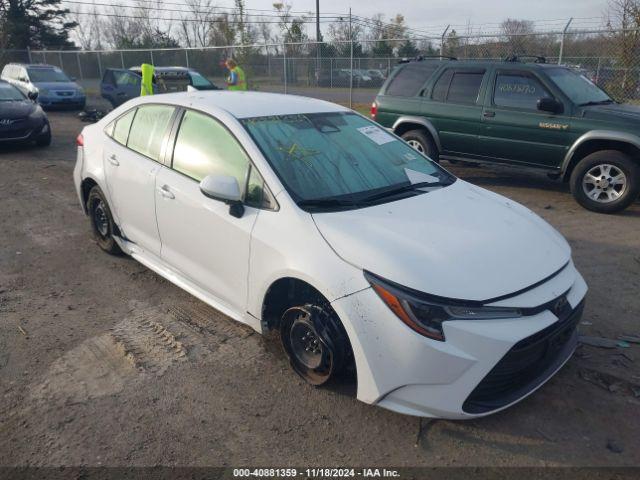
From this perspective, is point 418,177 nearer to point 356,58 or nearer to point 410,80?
point 410,80

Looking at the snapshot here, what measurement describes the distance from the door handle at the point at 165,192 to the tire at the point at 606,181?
18.1 feet

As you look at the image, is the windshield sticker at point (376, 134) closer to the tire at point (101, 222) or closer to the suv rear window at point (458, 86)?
the tire at point (101, 222)

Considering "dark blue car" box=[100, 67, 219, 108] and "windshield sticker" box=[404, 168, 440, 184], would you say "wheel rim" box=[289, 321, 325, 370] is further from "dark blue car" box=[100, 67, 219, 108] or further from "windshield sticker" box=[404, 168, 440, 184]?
"dark blue car" box=[100, 67, 219, 108]

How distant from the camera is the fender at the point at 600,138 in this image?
6406mm

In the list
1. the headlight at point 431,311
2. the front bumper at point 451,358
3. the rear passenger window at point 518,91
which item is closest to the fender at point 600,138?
the rear passenger window at point 518,91

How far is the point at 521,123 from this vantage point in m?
7.30

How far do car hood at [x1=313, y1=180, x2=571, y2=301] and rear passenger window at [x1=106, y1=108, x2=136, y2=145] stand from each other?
2476 mm

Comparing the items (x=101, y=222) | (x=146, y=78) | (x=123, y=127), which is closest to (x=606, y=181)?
(x=123, y=127)

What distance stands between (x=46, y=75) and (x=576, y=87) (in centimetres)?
1832

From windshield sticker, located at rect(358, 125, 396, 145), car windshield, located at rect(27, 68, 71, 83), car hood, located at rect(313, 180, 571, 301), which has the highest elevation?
car windshield, located at rect(27, 68, 71, 83)

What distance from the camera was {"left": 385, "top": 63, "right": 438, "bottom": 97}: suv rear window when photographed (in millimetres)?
8336

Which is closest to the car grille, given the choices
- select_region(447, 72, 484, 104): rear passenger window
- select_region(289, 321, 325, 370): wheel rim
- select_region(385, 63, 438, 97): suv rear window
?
select_region(289, 321, 325, 370): wheel rim

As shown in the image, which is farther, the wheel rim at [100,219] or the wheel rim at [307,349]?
the wheel rim at [100,219]

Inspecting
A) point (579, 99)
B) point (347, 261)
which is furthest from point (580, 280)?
point (579, 99)
